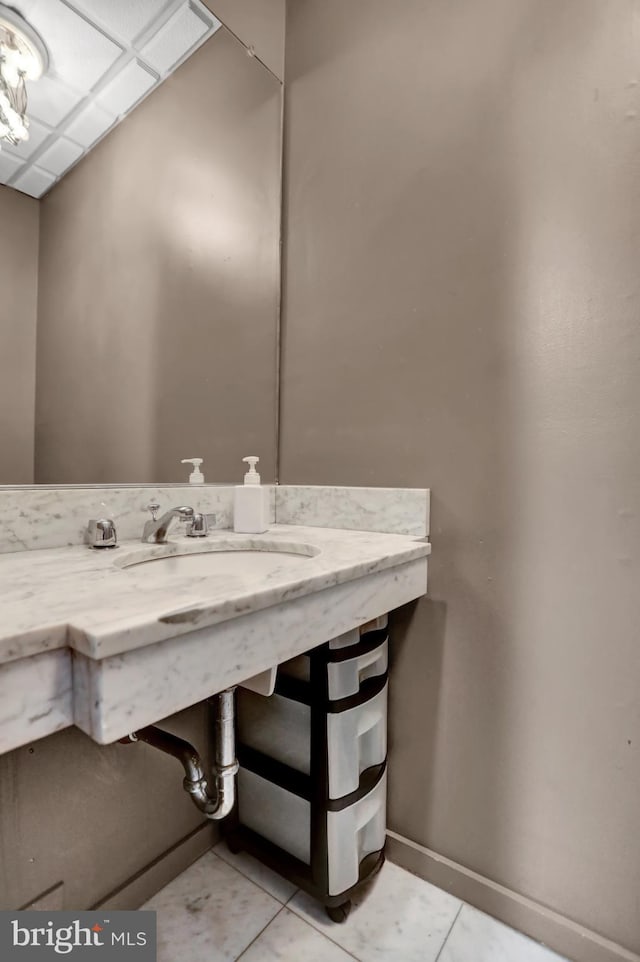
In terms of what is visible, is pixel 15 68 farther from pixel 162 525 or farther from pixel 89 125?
pixel 162 525

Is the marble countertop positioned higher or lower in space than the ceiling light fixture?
lower

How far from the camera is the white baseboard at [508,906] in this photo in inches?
30.9

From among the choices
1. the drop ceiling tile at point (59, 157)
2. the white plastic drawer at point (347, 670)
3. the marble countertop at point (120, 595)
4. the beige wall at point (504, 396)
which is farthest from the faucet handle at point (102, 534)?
the drop ceiling tile at point (59, 157)

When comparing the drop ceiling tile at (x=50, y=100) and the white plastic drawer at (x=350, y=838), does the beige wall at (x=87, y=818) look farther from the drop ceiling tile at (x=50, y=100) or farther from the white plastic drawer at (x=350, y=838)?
the drop ceiling tile at (x=50, y=100)

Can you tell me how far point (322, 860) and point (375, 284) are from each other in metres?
1.23

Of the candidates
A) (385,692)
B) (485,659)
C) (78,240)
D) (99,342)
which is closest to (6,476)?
(99,342)

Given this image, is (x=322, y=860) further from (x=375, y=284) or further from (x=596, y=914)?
(x=375, y=284)

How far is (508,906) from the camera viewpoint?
864 millimetres

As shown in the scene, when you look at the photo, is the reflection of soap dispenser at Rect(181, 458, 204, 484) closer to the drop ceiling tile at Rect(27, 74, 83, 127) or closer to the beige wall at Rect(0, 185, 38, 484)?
the beige wall at Rect(0, 185, 38, 484)

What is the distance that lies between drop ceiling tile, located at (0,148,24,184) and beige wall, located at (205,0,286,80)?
762mm

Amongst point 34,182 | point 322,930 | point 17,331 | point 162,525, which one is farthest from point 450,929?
point 34,182

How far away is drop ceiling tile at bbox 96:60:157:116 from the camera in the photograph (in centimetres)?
90

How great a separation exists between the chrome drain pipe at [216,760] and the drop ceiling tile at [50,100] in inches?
41.3

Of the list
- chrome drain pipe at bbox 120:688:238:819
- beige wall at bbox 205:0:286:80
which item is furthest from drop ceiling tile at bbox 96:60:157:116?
chrome drain pipe at bbox 120:688:238:819
